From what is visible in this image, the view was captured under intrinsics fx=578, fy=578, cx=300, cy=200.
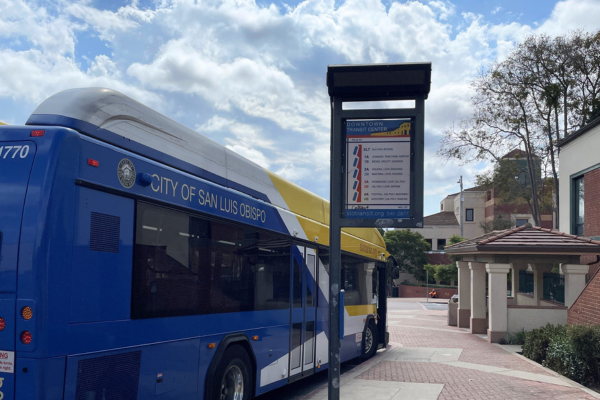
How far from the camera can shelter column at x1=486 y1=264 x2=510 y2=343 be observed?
17469 mm

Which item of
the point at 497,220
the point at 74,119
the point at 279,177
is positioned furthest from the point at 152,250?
the point at 497,220

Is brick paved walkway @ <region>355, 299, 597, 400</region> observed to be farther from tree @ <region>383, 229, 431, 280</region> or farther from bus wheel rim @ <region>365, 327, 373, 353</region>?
tree @ <region>383, 229, 431, 280</region>

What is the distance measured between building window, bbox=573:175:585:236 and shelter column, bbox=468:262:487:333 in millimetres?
5635

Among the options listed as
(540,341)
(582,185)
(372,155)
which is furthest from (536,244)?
(372,155)

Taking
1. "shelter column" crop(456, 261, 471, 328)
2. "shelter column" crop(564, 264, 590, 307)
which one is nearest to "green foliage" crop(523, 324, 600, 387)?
"shelter column" crop(564, 264, 590, 307)

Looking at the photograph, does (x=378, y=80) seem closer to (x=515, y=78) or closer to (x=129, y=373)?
(x=129, y=373)

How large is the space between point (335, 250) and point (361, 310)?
758cm

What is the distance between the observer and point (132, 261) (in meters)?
5.10

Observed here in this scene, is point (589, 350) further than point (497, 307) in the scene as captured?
No

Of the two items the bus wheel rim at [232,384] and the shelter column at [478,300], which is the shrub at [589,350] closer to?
the bus wheel rim at [232,384]

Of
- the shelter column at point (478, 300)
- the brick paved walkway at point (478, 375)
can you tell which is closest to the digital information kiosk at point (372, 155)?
the brick paved walkway at point (478, 375)

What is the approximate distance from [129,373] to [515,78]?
3147 cm

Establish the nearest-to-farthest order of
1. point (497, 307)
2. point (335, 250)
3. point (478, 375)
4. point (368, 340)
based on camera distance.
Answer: point (335, 250) → point (478, 375) → point (368, 340) → point (497, 307)

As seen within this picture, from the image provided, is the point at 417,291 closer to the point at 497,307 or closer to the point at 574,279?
the point at 497,307
